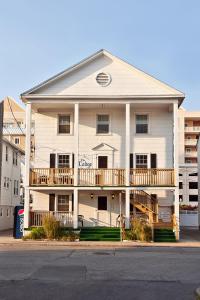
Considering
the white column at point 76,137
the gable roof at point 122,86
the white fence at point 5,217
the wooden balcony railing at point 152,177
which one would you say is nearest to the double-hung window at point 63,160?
the white column at point 76,137

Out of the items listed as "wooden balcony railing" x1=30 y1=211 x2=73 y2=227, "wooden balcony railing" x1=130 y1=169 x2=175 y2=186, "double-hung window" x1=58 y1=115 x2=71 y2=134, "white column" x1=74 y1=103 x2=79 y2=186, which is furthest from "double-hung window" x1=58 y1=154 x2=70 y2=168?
"wooden balcony railing" x1=130 y1=169 x2=175 y2=186

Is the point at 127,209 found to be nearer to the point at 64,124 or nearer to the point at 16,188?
the point at 64,124

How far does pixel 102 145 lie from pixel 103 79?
4.11m

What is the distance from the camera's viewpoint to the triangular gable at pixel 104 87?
1104 inches

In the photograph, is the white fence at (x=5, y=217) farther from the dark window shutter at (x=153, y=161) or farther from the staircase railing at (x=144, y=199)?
the dark window shutter at (x=153, y=161)

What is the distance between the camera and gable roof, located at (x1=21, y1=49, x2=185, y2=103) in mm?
27922

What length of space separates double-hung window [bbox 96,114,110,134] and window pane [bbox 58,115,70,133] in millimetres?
1921

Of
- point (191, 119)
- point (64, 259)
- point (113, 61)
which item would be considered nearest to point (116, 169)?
point (113, 61)

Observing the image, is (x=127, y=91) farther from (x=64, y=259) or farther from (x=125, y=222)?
(x=64, y=259)

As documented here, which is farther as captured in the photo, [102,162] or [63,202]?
[102,162]

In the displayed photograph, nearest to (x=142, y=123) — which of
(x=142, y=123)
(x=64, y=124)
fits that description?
(x=142, y=123)

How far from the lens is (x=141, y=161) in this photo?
2936cm

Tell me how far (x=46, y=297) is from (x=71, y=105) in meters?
19.7

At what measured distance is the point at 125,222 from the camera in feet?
87.3
